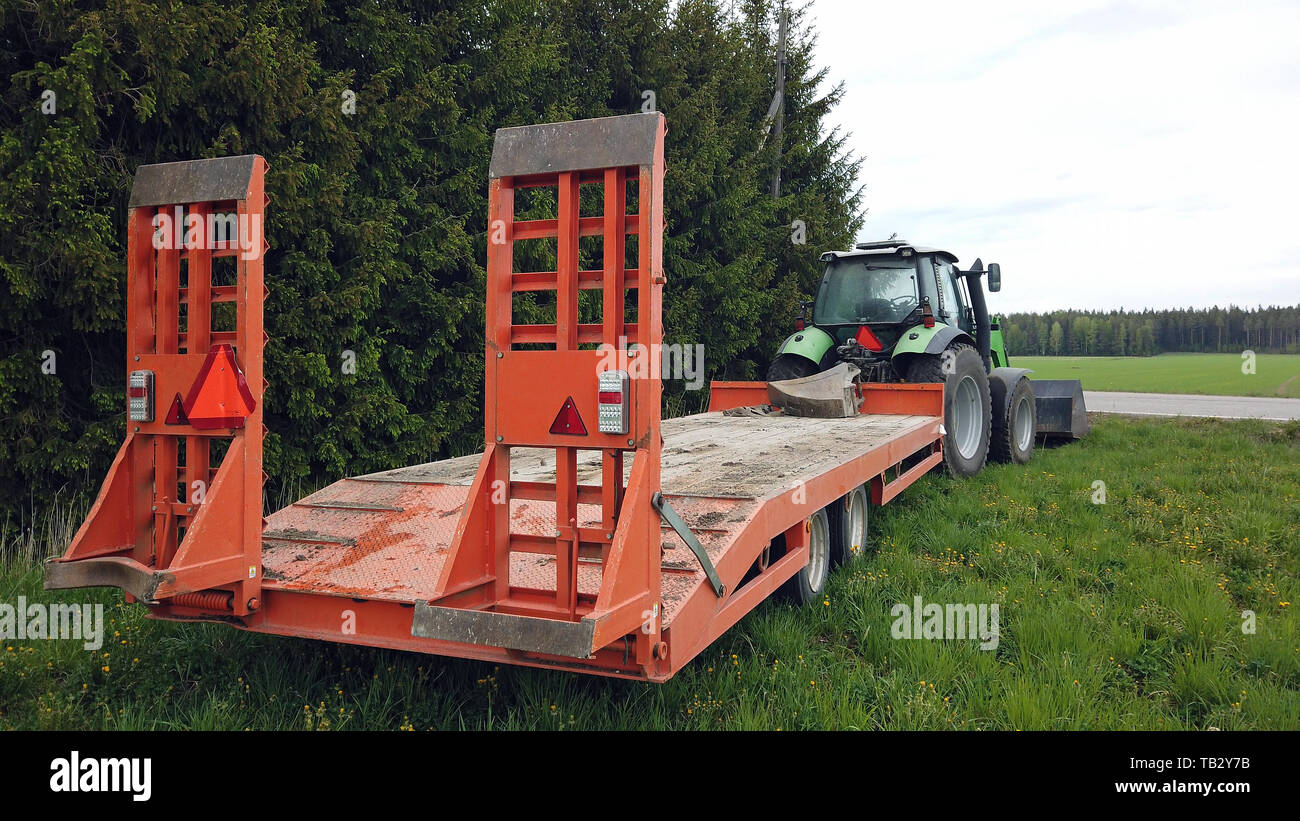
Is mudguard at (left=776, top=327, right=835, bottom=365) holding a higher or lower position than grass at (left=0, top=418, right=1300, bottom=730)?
higher

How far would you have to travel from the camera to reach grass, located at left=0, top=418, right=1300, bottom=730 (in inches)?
126

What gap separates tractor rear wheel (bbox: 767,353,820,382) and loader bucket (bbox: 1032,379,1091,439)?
3.87m

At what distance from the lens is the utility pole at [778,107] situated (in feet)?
50.4

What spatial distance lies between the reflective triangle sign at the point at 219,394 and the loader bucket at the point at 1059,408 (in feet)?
31.7

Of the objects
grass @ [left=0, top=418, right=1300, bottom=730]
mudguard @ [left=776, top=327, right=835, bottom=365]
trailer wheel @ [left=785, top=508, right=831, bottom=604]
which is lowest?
grass @ [left=0, top=418, right=1300, bottom=730]

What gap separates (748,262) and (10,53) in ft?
31.2

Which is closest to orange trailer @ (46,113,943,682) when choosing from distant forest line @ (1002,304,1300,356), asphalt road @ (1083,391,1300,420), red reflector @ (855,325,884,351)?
red reflector @ (855,325,884,351)

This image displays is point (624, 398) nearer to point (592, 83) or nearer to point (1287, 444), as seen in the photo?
point (592, 83)

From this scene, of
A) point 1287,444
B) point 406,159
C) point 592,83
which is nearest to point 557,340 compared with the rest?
point 406,159

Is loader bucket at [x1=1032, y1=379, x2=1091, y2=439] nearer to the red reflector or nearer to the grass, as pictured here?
the red reflector

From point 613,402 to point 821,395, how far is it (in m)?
4.97

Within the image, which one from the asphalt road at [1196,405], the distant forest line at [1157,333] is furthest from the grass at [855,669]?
the distant forest line at [1157,333]

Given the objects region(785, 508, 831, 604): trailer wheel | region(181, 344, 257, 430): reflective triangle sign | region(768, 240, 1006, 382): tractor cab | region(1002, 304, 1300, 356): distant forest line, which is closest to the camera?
region(181, 344, 257, 430): reflective triangle sign

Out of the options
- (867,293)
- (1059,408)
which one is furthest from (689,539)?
(1059,408)
